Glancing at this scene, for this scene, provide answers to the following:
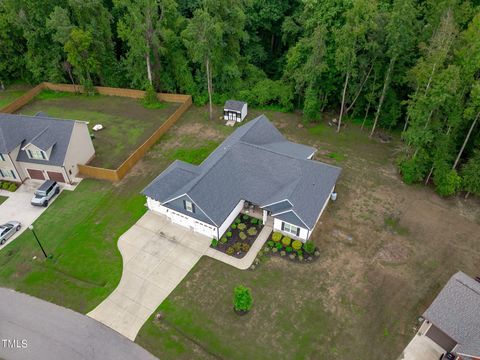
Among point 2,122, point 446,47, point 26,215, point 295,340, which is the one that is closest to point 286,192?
point 295,340

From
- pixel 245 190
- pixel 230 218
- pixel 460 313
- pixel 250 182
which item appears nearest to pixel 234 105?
pixel 250 182

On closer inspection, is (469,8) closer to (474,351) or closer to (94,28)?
(474,351)

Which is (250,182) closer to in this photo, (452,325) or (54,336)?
(452,325)

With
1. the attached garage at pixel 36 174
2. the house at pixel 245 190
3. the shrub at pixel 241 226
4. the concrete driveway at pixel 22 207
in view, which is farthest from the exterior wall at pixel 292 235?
the attached garage at pixel 36 174

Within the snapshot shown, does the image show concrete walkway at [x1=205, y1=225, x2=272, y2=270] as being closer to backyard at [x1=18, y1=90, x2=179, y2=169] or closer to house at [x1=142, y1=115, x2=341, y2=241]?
house at [x1=142, y1=115, x2=341, y2=241]

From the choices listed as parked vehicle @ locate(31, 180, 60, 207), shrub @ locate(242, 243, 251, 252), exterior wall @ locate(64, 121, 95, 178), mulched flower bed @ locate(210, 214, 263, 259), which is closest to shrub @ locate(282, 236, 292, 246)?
mulched flower bed @ locate(210, 214, 263, 259)

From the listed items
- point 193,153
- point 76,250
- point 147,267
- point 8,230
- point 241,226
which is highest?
point 193,153
